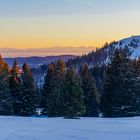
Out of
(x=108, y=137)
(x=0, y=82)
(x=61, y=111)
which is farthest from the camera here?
(x=0, y=82)

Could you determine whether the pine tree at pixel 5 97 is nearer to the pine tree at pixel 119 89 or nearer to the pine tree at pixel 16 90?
the pine tree at pixel 16 90

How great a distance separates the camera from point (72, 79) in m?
39.6

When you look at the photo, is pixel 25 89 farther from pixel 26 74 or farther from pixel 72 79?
pixel 72 79

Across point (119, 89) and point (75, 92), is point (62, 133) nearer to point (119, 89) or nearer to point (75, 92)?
point (75, 92)

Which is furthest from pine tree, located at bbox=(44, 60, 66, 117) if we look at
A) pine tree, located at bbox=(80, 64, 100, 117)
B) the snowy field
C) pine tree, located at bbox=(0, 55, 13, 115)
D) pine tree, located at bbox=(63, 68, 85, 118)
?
the snowy field

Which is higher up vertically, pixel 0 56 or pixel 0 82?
pixel 0 56

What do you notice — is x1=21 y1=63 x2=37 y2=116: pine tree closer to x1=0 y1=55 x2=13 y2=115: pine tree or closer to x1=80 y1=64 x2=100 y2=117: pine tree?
x1=0 y1=55 x2=13 y2=115: pine tree

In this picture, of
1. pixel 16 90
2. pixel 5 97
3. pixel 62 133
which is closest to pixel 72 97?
pixel 5 97

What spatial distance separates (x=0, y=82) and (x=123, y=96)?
1659 cm

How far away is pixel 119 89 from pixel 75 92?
14.4 ft

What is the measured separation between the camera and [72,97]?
130 ft

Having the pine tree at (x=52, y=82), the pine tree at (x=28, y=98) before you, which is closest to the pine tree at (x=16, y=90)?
the pine tree at (x=28, y=98)

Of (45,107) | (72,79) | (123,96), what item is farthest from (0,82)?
(123,96)

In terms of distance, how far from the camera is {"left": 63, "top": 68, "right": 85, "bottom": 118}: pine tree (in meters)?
39.2
